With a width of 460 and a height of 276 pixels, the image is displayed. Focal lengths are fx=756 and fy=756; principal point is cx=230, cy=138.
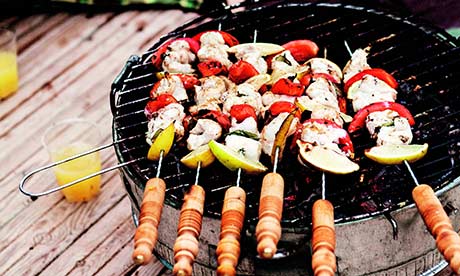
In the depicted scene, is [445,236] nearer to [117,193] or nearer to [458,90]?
[458,90]

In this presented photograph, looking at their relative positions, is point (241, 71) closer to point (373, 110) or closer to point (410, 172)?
point (373, 110)

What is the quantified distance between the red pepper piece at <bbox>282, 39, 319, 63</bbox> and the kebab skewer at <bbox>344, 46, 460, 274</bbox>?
0.25m

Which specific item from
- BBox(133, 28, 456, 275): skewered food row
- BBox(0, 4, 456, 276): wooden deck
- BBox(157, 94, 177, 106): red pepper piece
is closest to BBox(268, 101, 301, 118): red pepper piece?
BBox(133, 28, 456, 275): skewered food row

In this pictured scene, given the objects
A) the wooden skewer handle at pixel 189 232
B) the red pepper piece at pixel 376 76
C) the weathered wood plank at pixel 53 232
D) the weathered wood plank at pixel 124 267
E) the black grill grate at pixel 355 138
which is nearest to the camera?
the wooden skewer handle at pixel 189 232

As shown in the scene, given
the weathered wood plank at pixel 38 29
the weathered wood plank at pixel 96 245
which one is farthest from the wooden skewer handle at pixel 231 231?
the weathered wood plank at pixel 38 29

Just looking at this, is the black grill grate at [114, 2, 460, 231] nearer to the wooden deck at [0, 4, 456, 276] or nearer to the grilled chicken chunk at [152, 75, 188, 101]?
the grilled chicken chunk at [152, 75, 188, 101]

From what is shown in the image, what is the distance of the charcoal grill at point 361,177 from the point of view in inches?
113

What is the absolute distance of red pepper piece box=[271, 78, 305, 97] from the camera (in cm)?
327

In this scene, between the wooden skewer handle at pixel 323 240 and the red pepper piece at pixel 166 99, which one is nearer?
the wooden skewer handle at pixel 323 240

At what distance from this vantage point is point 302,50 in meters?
3.69

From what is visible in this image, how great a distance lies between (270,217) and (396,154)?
673mm

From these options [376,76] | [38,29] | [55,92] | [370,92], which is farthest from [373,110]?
[38,29]

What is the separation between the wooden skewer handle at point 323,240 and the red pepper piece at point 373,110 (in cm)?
60

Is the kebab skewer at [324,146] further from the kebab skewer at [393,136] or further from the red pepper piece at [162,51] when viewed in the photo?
the red pepper piece at [162,51]
